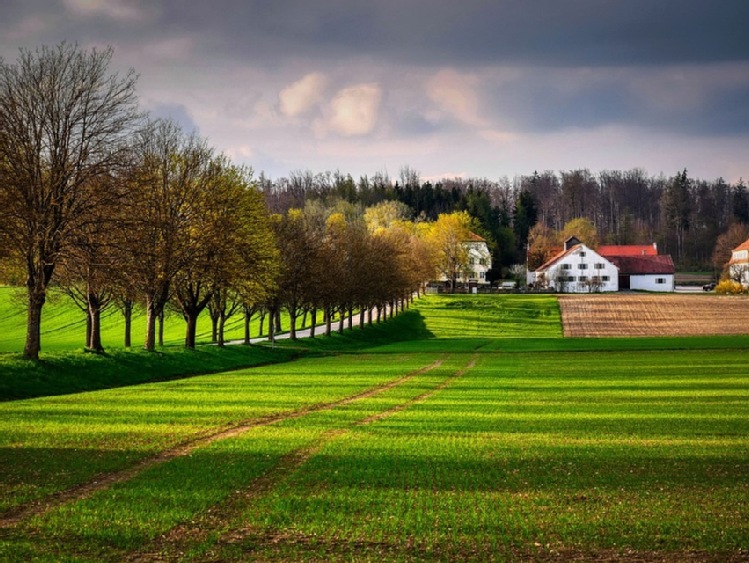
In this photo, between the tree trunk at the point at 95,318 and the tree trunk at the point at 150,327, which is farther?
the tree trunk at the point at 150,327

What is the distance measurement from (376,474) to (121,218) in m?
29.6

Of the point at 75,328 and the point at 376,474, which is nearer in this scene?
the point at 376,474

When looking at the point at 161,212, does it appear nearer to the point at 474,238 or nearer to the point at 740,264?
the point at 474,238

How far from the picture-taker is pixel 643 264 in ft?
561

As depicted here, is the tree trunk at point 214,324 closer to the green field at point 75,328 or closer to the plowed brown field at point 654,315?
the green field at point 75,328

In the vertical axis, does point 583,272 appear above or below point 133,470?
above

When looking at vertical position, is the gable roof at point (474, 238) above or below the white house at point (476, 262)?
above

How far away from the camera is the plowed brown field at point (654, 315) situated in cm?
9800

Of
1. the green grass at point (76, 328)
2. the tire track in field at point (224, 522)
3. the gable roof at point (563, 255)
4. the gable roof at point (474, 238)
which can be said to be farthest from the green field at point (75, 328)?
the gable roof at point (563, 255)

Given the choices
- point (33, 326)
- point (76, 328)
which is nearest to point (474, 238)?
point (76, 328)

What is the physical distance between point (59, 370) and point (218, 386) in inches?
317

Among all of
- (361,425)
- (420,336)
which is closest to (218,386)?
(361,425)

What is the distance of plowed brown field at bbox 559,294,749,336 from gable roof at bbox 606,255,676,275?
Result: 4320cm

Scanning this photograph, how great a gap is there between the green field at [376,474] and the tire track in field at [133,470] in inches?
2.8
